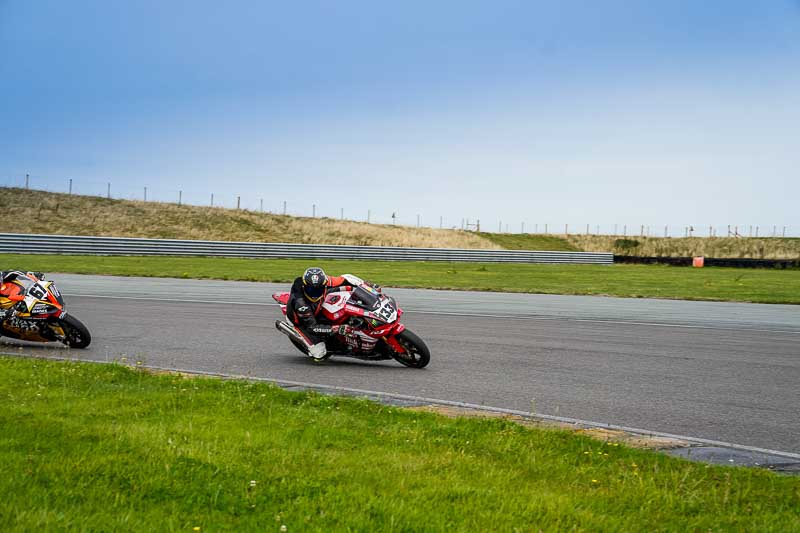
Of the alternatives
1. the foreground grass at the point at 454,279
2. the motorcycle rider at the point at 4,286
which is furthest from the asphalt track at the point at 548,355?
the foreground grass at the point at 454,279

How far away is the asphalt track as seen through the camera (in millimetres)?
7953

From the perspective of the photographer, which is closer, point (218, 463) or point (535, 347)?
point (218, 463)

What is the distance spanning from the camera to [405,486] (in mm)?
4902

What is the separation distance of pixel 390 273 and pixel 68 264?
1265cm

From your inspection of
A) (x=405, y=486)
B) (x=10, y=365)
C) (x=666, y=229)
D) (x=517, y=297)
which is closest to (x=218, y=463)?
(x=405, y=486)

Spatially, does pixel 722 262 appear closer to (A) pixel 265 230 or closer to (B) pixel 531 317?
(A) pixel 265 230

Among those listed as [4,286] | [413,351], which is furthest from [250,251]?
[413,351]

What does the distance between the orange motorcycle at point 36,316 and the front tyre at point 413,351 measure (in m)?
4.28

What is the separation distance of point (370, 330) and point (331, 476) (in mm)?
5272

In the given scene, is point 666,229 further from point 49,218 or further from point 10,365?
point 10,365

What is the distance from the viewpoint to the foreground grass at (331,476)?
14.3 feet

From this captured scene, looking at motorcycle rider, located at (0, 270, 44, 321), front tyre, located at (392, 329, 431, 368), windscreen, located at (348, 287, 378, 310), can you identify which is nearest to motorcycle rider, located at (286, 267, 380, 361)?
windscreen, located at (348, 287, 378, 310)

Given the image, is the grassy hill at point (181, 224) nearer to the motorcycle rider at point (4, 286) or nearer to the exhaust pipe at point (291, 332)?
the motorcycle rider at point (4, 286)

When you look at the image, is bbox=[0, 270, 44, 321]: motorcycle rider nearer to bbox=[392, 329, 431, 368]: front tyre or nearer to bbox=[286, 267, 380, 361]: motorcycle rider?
bbox=[286, 267, 380, 361]: motorcycle rider
